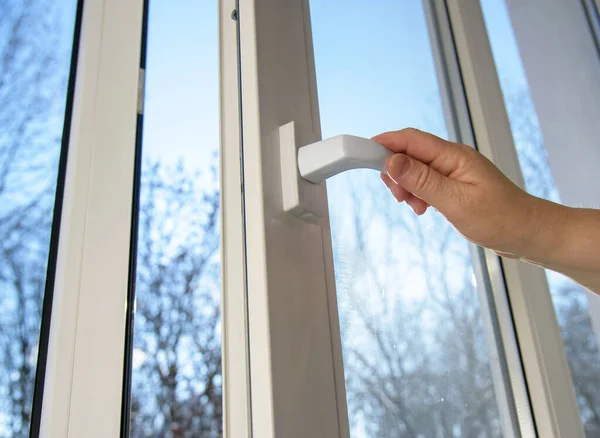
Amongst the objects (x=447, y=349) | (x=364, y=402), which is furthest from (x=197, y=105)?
(x=447, y=349)

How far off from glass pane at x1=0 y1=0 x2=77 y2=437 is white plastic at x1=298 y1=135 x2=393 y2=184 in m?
0.25

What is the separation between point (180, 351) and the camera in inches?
19.5

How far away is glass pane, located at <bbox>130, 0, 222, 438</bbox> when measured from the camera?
1.57 ft

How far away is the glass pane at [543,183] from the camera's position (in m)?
0.86

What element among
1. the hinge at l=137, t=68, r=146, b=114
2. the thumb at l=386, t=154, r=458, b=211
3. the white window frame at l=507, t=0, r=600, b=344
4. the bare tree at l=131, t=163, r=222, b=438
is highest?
the white window frame at l=507, t=0, r=600, b=344

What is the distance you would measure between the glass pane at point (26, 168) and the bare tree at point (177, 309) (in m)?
0.09

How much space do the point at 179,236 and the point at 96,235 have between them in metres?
0.08

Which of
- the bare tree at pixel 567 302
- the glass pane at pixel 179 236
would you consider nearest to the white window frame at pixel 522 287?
the bare tree at pixel 567 302

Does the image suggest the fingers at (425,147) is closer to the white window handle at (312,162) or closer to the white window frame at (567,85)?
the white window handle at (312,162)

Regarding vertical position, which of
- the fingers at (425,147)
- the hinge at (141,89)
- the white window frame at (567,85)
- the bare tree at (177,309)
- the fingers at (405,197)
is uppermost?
the white window frame at (567,85)

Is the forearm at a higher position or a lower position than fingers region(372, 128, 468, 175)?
lower

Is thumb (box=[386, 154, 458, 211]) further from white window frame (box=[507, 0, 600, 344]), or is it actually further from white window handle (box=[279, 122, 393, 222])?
white window frame (box=[507, 0, 600, 344])

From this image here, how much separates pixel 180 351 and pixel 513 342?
57 cm

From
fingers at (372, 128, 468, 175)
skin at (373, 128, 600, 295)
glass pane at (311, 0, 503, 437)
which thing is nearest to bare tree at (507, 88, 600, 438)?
glass pane at (311, 0, 503, 437)
